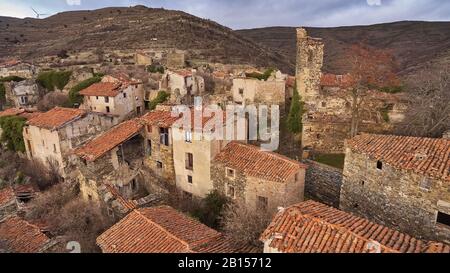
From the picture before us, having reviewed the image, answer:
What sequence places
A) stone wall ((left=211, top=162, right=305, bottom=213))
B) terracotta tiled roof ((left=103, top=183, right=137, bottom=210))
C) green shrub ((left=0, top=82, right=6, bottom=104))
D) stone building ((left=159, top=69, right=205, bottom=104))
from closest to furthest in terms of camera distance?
stone wall ((left=211, top=162, right=305, bottom=213)), terracotta tiled roof ((left=103, top=183, right=137, bottom=210)), stone building ((left=159, top=69, right=205, bottom=104)), green shrub ((left=0, top=82, right=6, bottom=104))

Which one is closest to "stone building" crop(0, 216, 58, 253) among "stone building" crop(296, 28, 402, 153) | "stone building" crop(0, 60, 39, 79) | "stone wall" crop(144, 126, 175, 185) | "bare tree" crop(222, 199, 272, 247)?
"bare tree" crop(222, 199, 272, 247)

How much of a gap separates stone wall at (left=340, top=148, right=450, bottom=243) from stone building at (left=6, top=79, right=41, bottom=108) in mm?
37492

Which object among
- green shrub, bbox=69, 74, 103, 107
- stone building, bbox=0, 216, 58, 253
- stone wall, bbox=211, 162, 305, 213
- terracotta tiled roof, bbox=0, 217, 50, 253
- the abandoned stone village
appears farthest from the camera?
green shrub, bbox=69, 74, 103, 107

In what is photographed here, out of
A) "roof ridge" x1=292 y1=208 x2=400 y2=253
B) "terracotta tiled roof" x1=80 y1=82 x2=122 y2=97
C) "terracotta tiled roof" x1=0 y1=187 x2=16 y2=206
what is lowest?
"terracotta tiled roof" x1=0 y1=187 x2=16 y2=206

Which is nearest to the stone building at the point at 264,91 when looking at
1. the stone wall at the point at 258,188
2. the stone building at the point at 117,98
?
the stone building at the point at 117,98

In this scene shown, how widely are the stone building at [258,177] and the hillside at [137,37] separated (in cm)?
5116

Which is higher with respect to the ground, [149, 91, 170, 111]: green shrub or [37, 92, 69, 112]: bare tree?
[149, 91, 170, 111]: green shrub

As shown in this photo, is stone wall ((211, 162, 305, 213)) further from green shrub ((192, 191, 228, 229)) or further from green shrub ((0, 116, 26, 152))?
green shrub ((0, 116, 26, 152))

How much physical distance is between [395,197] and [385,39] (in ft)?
277

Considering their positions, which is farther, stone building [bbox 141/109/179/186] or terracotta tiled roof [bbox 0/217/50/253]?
stone building [bbox 141/109/179/186]

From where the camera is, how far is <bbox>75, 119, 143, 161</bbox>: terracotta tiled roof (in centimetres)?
2062

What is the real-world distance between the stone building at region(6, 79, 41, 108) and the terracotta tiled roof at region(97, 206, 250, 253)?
→ 32822mm

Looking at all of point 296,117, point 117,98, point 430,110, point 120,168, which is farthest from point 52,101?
point 430,110
